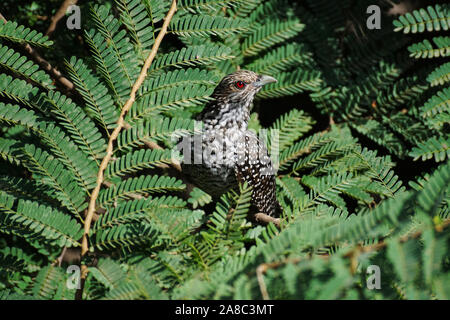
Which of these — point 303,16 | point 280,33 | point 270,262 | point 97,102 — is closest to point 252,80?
point 280,33

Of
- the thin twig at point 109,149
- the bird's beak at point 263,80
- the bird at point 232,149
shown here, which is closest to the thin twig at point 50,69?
the thin twig at point 109,149

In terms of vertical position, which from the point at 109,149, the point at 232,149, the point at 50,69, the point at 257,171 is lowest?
the point at 109,149

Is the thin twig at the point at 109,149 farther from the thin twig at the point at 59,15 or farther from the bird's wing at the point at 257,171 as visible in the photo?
the bird's wing at the point at 257,171

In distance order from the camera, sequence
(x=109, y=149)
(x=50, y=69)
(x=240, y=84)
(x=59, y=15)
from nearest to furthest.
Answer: (x=109, y=149) → (x=50, y=69) → (x=59, y=15) → (x=240, y=84)

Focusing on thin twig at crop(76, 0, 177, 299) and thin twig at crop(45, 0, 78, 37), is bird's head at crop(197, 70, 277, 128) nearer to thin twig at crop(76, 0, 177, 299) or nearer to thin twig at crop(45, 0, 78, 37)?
thin twig at crop(76, 0, 177, 299)

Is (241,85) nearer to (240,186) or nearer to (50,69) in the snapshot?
(50,69)

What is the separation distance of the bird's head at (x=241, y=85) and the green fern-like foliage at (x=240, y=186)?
0.12 m

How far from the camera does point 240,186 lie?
6.33 feet

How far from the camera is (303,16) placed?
3.48 meters

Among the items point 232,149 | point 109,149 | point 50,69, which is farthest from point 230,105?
point 109,149

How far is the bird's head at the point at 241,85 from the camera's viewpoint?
131 inches

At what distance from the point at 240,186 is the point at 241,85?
1.61m

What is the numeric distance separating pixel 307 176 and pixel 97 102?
1526mm

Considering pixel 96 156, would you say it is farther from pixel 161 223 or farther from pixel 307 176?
pixel 307 176
